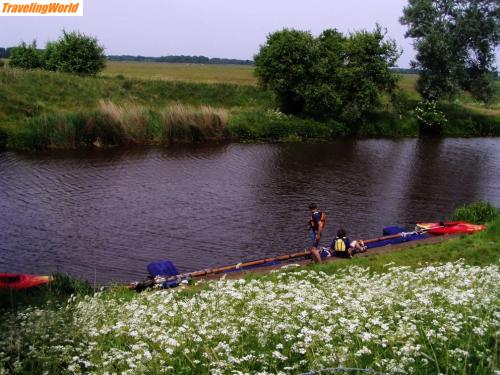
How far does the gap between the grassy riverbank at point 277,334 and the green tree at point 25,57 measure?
200ft

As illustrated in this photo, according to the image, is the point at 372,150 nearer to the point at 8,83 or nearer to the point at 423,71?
the point at 423,71

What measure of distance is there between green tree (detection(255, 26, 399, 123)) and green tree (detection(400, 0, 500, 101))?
196 inches

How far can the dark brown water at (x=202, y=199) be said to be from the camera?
21047mm

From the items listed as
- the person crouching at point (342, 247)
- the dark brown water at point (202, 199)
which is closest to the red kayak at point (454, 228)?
the dark brown water at point (202, 199)

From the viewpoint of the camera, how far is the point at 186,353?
26.9ft

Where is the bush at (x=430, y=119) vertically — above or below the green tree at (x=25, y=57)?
below

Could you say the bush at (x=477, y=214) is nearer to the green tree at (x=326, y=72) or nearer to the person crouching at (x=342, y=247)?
the person crouching at (x=342, y=247)

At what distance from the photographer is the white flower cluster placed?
7562 millimetres

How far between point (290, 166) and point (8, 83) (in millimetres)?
29189

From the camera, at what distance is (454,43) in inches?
2394

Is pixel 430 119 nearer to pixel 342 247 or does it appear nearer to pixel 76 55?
pixel 76 55

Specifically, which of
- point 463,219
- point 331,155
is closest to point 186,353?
point 463,219

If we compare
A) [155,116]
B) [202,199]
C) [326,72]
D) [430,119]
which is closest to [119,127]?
[155,116]

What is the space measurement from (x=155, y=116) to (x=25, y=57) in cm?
2728
